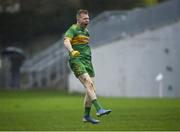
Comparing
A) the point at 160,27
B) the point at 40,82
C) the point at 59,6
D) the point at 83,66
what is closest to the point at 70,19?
the point at 59,6

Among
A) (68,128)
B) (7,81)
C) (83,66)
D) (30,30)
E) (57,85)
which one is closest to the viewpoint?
(68,128)

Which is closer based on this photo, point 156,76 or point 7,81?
point 156,76

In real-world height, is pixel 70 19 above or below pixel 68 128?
above

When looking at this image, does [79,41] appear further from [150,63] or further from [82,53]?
[150,63]

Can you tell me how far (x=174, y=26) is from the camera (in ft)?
143

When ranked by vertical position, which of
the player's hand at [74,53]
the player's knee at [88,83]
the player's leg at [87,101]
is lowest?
the player's leg at [87,101]

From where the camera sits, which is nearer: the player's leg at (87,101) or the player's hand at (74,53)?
the player's hand at (74,53)

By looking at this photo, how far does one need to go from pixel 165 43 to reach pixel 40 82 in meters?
18.4

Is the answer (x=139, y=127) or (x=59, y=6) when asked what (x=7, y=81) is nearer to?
(x=59, y=6)

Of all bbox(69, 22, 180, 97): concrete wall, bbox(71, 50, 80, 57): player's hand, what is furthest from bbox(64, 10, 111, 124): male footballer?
bbox(69, 22, 180, 97): concrete wall

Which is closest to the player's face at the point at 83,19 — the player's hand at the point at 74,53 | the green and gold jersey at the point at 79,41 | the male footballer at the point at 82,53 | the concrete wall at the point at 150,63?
the male footballer at the point at 82,53

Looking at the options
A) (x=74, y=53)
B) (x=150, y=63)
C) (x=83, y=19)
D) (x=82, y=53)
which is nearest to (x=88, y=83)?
(x=82, y=53)

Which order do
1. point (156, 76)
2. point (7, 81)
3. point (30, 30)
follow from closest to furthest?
point (156, 76) → point (7, 81) → point (30, 30)

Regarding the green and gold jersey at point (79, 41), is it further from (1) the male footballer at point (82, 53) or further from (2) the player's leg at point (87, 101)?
(2) the player's leg at point (87, 101)
